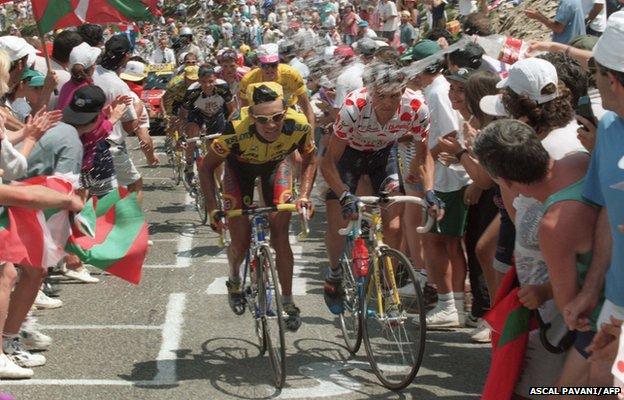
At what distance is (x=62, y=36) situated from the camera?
9.70 meters

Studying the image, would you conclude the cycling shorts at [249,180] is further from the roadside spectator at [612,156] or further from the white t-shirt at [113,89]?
the roadside spectator at [612,156]

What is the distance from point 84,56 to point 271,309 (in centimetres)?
339

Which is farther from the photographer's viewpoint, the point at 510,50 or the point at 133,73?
the point at 133,73

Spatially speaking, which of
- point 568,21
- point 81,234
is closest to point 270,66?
point 568,21

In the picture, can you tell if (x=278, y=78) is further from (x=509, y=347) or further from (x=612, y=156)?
(x=612, y=156)

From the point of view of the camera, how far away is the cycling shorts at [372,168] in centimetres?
776

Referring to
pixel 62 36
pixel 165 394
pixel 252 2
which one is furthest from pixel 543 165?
pixel 252 2

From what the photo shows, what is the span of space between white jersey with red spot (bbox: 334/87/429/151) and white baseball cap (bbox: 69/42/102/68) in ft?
8.41

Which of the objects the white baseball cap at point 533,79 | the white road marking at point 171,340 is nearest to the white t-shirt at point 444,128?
the white road marking at point 171,340

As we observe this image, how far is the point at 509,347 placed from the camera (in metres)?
4.41

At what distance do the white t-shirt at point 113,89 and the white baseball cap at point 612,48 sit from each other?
6.42 m

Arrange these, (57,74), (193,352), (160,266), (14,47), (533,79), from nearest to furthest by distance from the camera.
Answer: (533,79) < (193,352) < (14,47) < (57,74) < (160,266)

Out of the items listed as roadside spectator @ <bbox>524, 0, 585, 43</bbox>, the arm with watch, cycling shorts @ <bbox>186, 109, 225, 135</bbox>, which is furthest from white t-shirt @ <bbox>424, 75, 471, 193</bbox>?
cycling shorts @ <bbox>186, 109, 225, 135</bbox>

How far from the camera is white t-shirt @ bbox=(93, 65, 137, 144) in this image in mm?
9508
